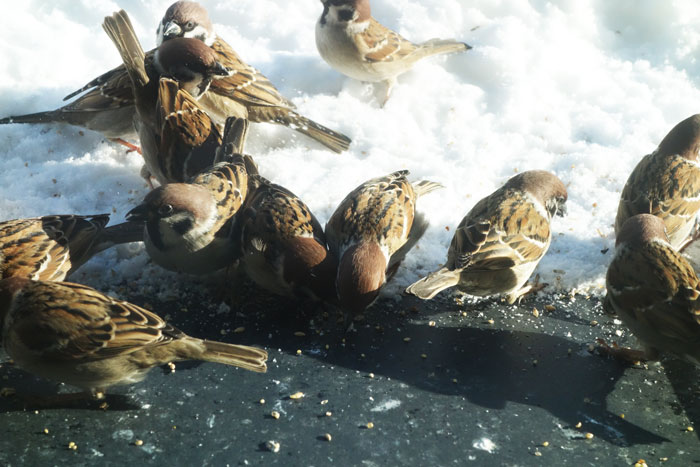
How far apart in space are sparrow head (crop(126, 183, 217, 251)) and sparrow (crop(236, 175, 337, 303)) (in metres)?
0.24

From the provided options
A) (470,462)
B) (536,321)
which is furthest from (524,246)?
(470,462)

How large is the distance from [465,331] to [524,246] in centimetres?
55

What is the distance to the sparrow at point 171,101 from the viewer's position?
420 cm

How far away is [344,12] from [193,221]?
2428mm

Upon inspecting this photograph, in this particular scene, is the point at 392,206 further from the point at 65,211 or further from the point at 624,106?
the point at 624,106

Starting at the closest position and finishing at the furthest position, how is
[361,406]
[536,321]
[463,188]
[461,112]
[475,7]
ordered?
[361,406] < [536,321] < [463,188] < [461,112] < [475,7]

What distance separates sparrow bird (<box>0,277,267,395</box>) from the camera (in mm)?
2738

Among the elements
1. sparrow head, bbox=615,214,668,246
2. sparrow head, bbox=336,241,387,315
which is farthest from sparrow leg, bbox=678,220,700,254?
sparrow head, bbox=336,241,387,315

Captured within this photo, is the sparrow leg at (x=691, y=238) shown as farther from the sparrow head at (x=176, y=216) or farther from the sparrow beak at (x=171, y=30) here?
the sparrow beak at (x=171, y=30)

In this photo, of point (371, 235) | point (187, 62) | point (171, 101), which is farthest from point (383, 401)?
point (187, 62)

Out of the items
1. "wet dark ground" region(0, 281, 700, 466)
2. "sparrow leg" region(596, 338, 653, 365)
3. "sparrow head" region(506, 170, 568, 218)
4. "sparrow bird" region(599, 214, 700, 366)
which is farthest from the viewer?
"sparrow head" region(506, 170, 568, 218)

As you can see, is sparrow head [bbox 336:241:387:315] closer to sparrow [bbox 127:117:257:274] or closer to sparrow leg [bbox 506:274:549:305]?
sparrow [bbox 127:117:257:274]

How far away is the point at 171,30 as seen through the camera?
15.8 feet

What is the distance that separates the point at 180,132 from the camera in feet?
13.9
